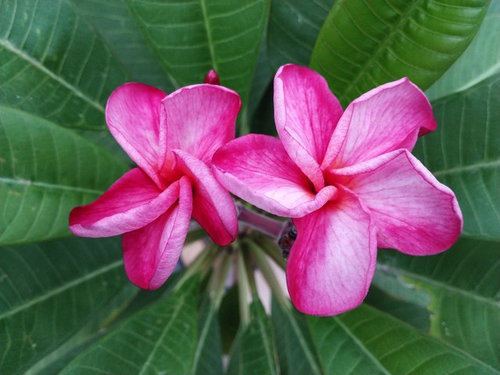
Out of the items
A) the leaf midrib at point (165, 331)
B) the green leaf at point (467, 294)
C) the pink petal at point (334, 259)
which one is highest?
the pink petal at point (334, 259)

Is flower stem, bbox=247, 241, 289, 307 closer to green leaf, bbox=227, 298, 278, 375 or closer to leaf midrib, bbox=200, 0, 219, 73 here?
green leaf, bbox=227, 298, 278, 375

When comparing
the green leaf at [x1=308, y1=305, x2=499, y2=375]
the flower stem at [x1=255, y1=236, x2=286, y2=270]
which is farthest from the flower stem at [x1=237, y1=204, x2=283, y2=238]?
the flower stem at [x1=255, y1=236, x2=286, y2=270]

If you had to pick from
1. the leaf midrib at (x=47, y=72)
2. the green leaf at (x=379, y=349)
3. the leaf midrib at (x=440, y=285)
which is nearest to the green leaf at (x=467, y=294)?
the leaf midrib at (x=440, y=285)

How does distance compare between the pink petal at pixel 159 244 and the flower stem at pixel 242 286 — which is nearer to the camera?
the pink petal at pixel 159 244

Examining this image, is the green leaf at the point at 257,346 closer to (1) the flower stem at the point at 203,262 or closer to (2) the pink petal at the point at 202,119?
(1) the flower stem at the point at 203,262

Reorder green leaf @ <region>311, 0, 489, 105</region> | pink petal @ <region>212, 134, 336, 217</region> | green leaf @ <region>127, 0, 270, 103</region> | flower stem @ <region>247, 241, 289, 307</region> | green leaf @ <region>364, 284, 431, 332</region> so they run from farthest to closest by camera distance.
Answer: flower stem @ <region>247, 241, 289, 307</region>
green leaf @ <region>364, 284, 431, 332</region>
green leaf @ <region>127, 0, 270, 103</region>
green leaf @ <region>311, 0, 489, 105</region>
pink petal @ <region>212, 134, 336, 217</region>

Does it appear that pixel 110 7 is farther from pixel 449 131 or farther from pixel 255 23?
pixel 449 131
